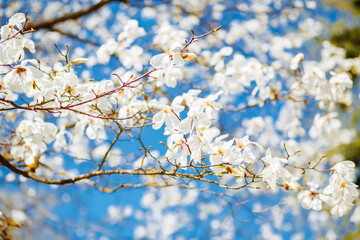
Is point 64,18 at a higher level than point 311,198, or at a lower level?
higher

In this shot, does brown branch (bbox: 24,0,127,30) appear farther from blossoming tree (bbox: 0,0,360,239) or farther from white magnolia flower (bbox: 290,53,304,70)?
white magnolia flower (bbox: 290,53,304,70)

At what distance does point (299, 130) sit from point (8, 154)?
2.19 metres

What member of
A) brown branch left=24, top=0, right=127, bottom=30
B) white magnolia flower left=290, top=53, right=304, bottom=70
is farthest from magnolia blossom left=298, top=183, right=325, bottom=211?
brown branch left=24, top=0, right=127, bottom=30

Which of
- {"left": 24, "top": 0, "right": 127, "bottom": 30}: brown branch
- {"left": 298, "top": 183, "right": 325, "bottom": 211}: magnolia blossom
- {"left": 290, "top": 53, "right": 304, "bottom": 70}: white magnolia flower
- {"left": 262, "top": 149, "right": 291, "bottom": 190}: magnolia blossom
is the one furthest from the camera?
{"left": 24, "top": 0, "right": 127, "bottom": 30}: brown branch

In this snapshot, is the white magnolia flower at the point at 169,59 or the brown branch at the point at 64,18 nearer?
the white magnolia flower at the point at 169,59

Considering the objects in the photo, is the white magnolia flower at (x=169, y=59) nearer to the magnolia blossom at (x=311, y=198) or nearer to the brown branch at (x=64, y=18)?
the magnolia blossom at (x=311, y=198)

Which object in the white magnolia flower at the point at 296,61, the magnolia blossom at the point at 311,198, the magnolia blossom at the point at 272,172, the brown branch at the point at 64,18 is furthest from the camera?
the brown branch at the point at 64,18

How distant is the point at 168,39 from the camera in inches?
80.2

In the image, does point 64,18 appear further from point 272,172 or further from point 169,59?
point 272,172

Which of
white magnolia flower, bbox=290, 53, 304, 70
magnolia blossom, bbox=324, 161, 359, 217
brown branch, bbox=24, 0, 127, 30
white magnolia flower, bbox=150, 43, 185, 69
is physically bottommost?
magnolia blossom, bbox=324, 161, 359, 217

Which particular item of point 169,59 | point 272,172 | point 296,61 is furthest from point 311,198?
point 169,59

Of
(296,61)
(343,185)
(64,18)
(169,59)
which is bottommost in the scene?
(343,185)

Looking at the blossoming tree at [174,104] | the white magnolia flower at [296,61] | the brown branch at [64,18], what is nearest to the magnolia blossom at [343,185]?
the blossoming tree at [174,104]

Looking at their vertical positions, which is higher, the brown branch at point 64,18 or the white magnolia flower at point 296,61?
the brown branch at point 64,18
